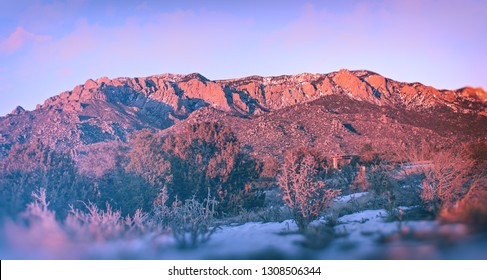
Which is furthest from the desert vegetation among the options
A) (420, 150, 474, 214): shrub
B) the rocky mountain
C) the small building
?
the rocky mountain

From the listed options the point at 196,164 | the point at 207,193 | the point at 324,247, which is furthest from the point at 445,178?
the point at 196,164

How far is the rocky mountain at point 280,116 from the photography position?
580 inches

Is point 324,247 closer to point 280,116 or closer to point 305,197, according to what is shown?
point 305,197

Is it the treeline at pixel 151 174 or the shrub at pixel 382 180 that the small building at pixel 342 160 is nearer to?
the treeline at pixel 151 174

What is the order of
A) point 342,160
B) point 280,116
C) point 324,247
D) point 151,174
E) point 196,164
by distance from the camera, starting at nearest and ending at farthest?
point 324,247
point 151,174
point 196,164
point 342,160
point 280,116

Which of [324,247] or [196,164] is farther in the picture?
[196,164]

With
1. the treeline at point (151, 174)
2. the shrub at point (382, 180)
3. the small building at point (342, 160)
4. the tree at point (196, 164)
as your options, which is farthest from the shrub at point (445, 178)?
the small building at point (342, 160)

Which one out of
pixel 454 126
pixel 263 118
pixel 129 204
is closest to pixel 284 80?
pixel 263 118

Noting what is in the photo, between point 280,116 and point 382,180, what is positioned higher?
point 280,116

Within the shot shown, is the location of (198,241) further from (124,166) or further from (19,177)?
(124,166)

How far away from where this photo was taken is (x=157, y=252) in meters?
4.07

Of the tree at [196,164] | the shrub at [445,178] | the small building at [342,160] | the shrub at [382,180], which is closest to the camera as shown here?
the shrub at [445,178]

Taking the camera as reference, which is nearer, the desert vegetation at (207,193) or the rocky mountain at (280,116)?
the desert vegetation at (207,193)

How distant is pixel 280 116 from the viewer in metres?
23.9
